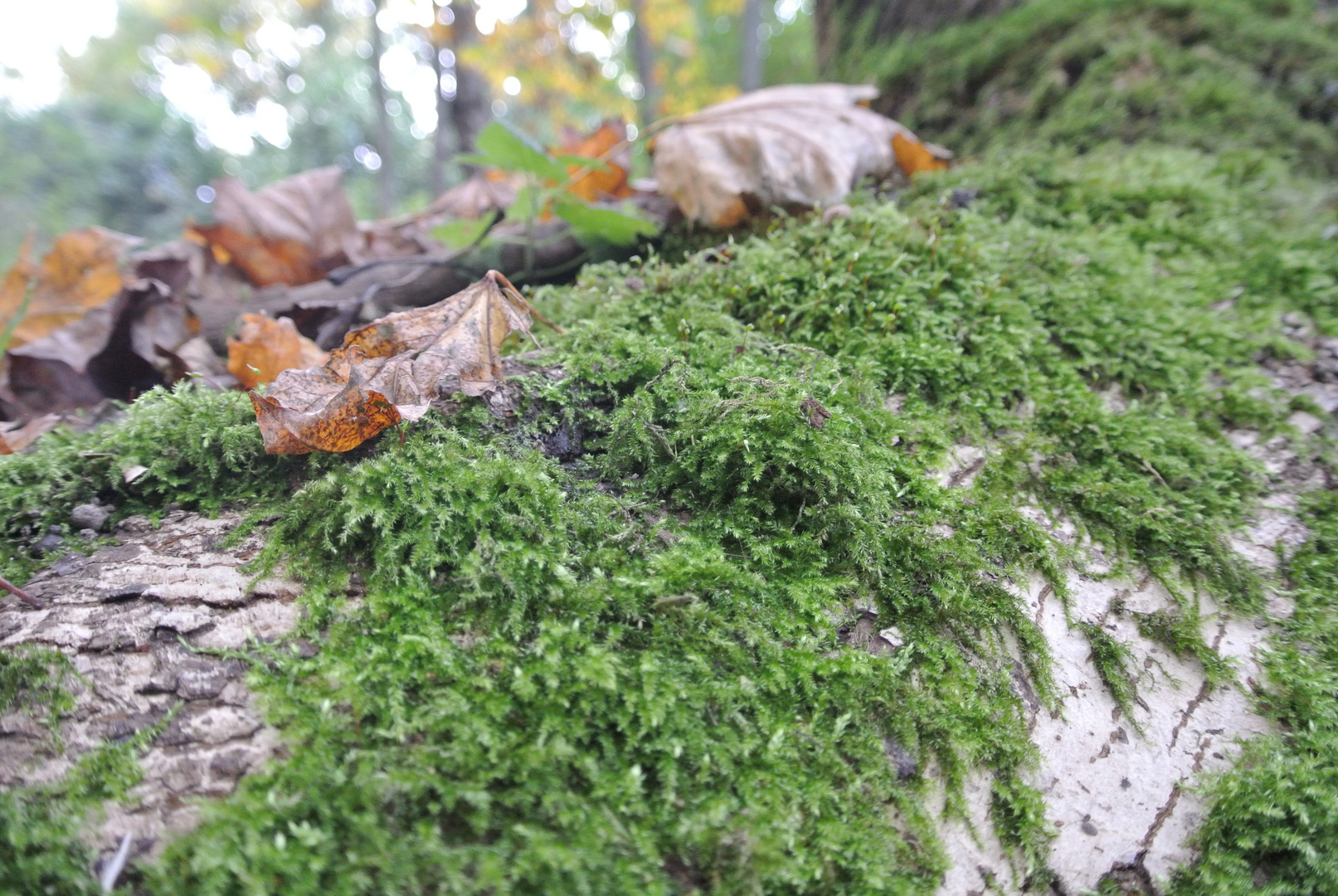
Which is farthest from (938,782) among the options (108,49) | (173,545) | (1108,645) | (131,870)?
(108,49)

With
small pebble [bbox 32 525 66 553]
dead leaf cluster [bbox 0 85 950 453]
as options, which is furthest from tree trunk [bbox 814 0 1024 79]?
small pebble [bbox 32 525 66 553]

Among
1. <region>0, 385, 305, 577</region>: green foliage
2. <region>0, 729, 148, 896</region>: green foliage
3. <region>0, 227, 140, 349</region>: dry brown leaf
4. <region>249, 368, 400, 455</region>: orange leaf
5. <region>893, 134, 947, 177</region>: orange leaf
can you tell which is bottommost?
<region>0, 729, 148, 896</region>: green foliage

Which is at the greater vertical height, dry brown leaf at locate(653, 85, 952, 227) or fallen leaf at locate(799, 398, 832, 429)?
dry brown leaf at locate(653, 85, 952, 227)

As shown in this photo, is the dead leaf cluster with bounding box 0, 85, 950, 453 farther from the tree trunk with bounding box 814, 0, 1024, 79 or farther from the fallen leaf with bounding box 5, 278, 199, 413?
the tree trunk with bounding box 814, 0, 1024, 79

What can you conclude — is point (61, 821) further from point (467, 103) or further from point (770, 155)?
point (467, 103)

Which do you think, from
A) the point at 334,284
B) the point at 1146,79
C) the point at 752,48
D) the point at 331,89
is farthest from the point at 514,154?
the point at 331,89
